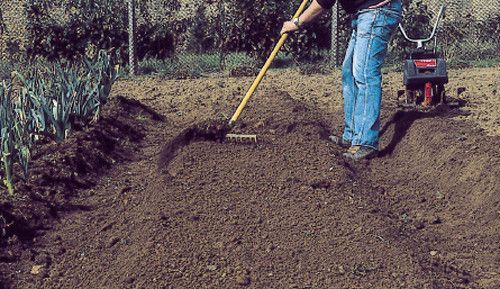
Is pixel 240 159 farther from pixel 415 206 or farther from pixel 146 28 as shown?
pixel 146 28

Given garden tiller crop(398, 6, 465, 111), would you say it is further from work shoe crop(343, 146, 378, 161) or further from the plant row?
the plant row

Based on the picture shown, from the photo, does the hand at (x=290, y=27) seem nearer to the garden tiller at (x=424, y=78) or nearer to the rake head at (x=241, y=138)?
the rake head at (x=241, y=138)

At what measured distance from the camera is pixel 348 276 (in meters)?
3.85

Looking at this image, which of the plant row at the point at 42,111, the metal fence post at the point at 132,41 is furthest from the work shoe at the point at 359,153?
the metal fence post at the point at 132,41

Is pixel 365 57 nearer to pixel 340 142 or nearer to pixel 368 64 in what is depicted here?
pixel 368 64

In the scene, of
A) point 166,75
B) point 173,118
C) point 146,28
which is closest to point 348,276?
point 173,118

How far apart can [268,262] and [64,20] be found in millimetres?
7610

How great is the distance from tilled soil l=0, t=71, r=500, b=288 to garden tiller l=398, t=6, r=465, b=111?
312 millimetres

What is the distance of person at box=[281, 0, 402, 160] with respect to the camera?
6125 mm

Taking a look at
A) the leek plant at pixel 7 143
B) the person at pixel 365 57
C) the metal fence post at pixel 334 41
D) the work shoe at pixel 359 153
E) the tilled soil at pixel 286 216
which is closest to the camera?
the tilled soil at pixel 286 216

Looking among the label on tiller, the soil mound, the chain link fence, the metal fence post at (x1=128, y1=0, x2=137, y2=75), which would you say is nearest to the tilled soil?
the soil mound

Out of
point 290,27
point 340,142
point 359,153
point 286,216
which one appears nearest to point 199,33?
point 340,142

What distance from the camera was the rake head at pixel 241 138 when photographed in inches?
249

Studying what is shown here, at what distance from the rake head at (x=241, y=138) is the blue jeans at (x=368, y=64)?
31.0 inches
